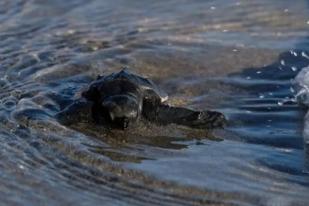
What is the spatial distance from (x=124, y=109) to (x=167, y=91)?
0.80 metres

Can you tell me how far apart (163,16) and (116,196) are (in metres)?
3.50

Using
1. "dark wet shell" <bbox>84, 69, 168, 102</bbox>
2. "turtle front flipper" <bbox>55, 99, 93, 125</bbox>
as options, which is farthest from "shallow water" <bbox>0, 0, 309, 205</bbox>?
"dark wet shell" <bbox>84, 69, 168, 102</bbox>

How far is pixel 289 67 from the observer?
5246 mm

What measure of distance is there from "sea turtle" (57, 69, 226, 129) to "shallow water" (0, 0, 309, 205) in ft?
0.25

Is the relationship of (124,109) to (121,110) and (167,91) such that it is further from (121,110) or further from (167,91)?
(167,91)

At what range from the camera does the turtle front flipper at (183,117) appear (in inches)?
165

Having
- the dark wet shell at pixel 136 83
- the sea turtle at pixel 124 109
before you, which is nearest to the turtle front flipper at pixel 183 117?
the sea turtle at pixel 124 109

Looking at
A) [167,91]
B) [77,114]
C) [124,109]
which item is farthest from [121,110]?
[167,91]

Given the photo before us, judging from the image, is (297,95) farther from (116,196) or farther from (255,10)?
(255,10)

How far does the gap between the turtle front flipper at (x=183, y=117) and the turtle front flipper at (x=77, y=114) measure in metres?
0.34

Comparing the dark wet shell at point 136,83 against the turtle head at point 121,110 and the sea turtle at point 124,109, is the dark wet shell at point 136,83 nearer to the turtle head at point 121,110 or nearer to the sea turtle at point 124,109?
the sea turtle at point 124,109

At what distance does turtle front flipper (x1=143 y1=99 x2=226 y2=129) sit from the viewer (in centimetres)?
418

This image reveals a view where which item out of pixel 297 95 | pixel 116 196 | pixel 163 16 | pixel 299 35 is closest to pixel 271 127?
pixel 297 95

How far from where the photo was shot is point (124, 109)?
413 centimetres
